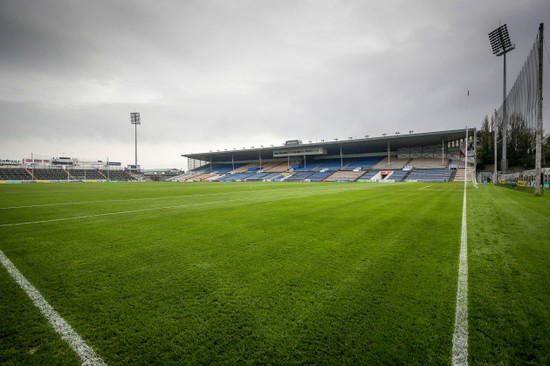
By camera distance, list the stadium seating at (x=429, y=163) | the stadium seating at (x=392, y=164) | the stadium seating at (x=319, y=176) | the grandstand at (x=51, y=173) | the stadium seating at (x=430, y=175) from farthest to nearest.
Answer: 1. the grandstand at (x=51, y=173)
2. the stadium seating at (x=319, y=176)
3. the stadium seating at (x=392, y=164)
4. the stadium seating at (x=429, y=163)
5. the stadium seating at (x=430, y=175)

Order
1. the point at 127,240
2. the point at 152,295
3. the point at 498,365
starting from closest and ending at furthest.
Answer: the point at 498,365, the point at 152,295, the point at 127,240

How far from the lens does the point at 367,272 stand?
10.3ft

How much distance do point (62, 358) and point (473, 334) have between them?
124 inches

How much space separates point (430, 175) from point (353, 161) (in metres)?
21.0

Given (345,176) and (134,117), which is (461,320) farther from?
(134,117)

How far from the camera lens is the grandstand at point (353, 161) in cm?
4750

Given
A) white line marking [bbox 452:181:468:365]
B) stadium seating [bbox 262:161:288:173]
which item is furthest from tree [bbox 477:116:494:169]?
white line marking [bbox 452:181:468:365]

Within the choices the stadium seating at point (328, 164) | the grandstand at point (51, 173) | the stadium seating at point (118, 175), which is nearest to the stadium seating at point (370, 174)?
the stadium seating at point (328, 164)

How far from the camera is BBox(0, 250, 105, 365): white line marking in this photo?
172 centimetres

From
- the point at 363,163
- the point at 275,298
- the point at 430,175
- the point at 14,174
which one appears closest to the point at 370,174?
the point at 363,163

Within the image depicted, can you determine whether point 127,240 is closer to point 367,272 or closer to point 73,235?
point 73,235

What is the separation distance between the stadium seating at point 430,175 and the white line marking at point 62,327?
4983 cm

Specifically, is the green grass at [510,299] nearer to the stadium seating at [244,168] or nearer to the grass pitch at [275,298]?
the grass pitch at [275,298]

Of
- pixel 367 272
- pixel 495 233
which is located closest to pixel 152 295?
pixel 367 272
